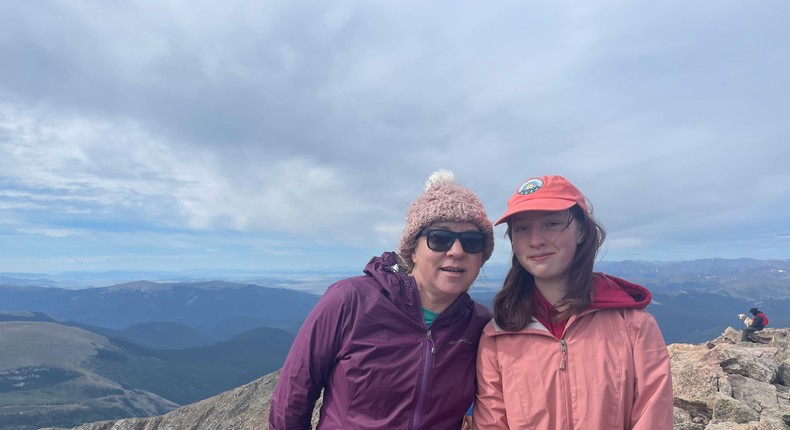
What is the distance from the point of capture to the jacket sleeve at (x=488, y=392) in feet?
17.8

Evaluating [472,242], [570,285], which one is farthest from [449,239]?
[570,285]

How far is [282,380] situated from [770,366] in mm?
13042

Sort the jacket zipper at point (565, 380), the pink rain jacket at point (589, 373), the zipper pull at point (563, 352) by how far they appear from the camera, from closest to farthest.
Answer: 1. the pink rain jacket at point (589, 373)
2. the jacket zipper at point (565, 380)
3. the zipper pull at point (563, 352)

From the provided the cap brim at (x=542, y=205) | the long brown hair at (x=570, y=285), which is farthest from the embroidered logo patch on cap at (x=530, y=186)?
the long brown hair at (x=570, y=285)

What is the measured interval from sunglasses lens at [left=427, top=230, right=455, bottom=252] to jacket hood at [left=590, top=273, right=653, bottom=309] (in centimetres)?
177

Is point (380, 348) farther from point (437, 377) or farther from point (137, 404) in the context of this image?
point (137, 404)

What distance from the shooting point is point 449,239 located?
5746mm

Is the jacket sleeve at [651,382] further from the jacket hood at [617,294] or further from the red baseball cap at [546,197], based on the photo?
the red baseball cap at [546,197]

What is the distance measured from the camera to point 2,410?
150 meters

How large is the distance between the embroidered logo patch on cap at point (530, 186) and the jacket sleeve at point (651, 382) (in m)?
1.89

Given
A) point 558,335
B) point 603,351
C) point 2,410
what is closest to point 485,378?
point 558,335

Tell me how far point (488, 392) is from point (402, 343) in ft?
3.89

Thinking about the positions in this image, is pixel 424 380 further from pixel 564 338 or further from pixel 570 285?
pixel 570 285

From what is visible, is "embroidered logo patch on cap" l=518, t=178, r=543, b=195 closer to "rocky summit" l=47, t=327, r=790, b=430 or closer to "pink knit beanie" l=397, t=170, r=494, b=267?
"pink knit beanie" l=397, t=170, r=494, b=267
